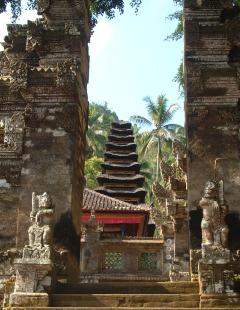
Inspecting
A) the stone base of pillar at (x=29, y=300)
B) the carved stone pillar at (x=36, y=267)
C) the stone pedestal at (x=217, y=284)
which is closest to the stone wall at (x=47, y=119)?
the carved stone pillar at (x=36, y=267)

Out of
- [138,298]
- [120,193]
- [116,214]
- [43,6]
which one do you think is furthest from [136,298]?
[120,193]

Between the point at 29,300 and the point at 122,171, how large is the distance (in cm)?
2046

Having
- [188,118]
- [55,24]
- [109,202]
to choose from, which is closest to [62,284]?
[188,118]

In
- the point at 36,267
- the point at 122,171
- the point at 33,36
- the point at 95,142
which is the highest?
the point at 95,142

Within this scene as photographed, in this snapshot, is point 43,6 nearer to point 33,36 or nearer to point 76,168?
point 33,36

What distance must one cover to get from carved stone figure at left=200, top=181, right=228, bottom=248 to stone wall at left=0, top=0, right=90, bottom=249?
2.83 meters

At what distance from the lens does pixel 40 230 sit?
9.91 meters

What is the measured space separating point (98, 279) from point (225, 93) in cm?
614

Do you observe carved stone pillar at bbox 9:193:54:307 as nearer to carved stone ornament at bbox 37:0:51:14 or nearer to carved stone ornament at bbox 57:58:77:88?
carved stone ornament at bbox 57:58:77:88

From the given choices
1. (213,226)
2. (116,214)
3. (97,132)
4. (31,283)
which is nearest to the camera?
(31,283)

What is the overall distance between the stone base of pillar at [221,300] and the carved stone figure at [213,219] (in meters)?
0.90

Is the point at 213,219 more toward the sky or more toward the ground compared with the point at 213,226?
more toward the sky

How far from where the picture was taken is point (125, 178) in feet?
93.5

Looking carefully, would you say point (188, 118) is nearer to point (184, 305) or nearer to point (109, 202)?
point (184, 305)
